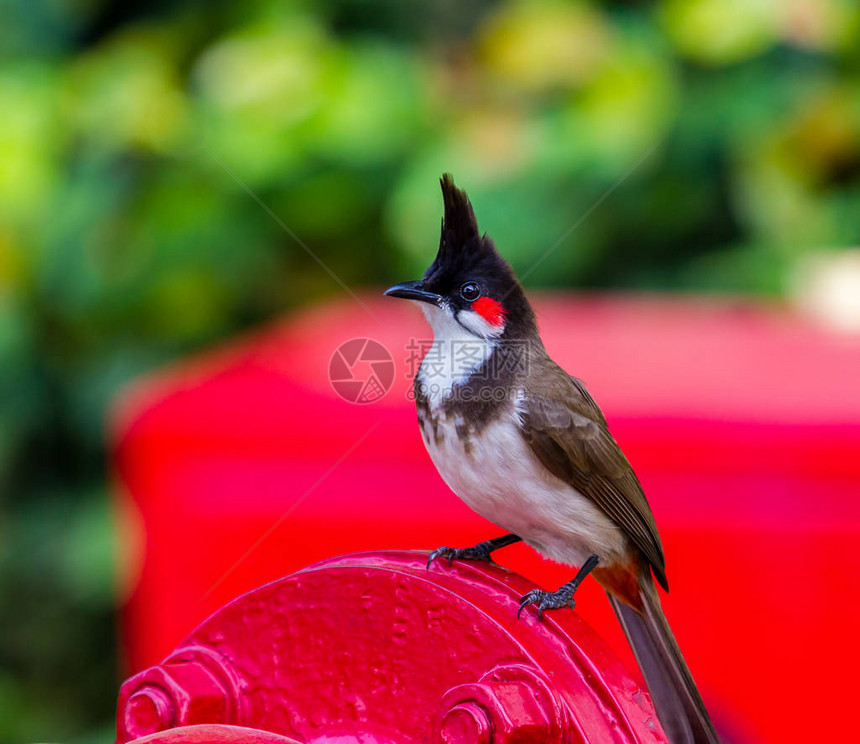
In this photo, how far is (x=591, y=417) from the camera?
0.91 m

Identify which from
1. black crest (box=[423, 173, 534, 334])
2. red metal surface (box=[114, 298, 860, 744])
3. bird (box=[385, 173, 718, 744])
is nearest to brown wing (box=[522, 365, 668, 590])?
bird (box=[385, 173, 718, 744])

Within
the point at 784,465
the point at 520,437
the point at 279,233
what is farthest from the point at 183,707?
the point at 279,233

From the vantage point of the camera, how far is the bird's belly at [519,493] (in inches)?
32.2

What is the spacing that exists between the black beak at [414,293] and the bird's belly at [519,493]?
0.12 meters

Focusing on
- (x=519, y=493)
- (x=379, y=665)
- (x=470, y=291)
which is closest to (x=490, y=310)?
(x=470, y=291)

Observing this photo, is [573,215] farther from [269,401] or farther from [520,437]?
[520,437]

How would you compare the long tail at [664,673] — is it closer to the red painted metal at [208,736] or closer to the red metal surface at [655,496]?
the red painted metal at [208,736]

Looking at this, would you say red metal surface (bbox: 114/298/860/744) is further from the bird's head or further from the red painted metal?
the red painted metal

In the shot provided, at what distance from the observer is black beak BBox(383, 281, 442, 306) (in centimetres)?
73

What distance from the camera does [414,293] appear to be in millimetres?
746

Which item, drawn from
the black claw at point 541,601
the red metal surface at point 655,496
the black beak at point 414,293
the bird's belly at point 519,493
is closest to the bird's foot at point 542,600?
the black claw at point 541,601

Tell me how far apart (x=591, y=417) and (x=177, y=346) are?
6.71 feet

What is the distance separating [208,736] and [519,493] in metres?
0.36

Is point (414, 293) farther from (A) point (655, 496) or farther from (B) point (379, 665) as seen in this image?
(A) point (655, 496)
